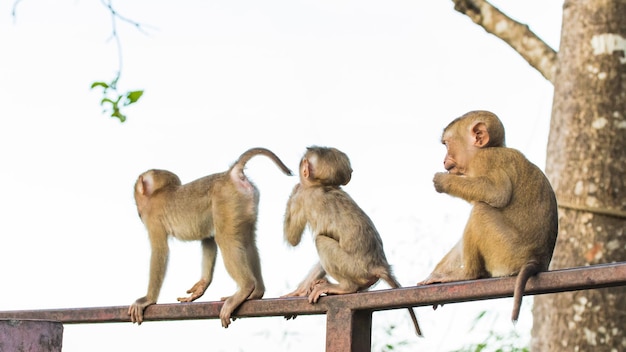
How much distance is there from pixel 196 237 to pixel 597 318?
2292 mm

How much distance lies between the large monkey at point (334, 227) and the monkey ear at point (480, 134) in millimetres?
587

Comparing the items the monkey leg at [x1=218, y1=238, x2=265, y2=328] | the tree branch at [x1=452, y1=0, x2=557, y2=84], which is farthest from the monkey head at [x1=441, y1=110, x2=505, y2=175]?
the tree branch at [x1=452, y1=0, x2=557, y2=84]

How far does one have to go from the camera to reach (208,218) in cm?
542

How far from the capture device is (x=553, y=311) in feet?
19.2

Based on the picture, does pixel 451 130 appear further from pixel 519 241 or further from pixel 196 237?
pixel 196 237

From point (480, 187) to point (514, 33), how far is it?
3302 millimetres

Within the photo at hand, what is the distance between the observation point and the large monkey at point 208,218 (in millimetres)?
5028

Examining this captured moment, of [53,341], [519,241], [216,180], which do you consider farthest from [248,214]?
[53,341]

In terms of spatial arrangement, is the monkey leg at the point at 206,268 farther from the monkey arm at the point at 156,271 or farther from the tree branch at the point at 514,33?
the tree branch at the point at 514,33

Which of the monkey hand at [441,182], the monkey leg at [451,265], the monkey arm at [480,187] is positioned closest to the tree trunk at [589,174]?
the monkey leg at [451,265]

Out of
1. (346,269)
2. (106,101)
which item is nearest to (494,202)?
(346,269)

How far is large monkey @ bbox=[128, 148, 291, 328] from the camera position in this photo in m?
5.03

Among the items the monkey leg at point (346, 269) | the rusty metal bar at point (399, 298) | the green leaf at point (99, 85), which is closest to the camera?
the rusty metal bar at point (399, 298)

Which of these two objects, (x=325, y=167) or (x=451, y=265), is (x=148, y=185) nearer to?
(x=325, y=167)
